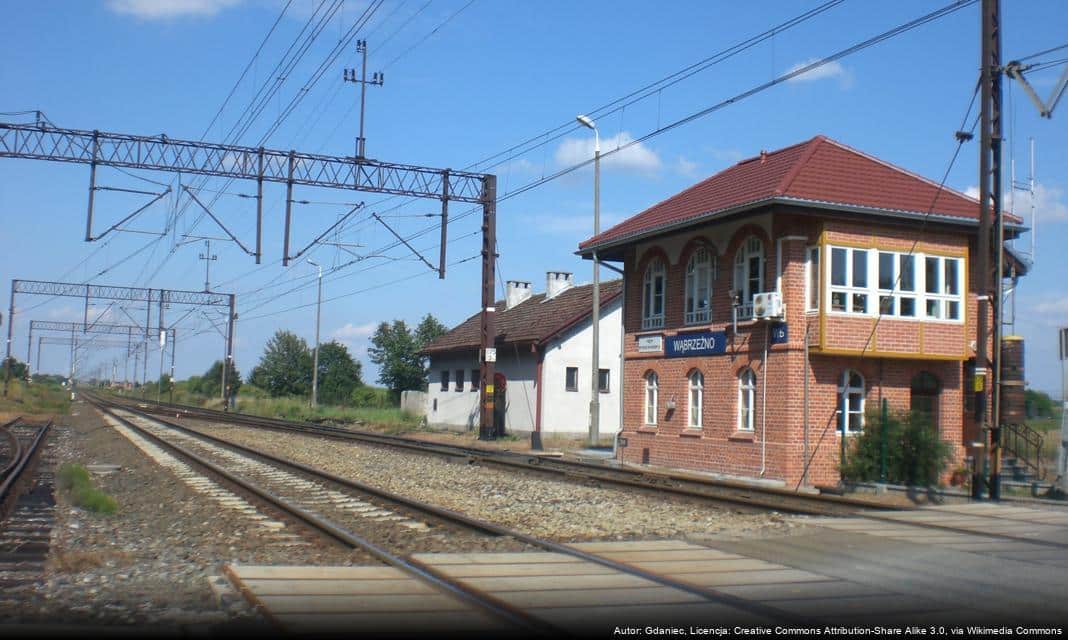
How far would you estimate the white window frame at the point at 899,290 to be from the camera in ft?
67.3

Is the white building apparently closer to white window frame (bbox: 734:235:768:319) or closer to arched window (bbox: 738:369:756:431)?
white window frame (bbox: 734:235:768:319)

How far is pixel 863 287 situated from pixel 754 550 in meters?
11.9

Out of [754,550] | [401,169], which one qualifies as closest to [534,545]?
[754,550]

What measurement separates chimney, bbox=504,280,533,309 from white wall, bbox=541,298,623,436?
9653mm

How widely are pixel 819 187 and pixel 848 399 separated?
181 inches

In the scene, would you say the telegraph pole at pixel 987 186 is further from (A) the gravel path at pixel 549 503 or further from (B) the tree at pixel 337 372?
(B) the tree at pixel 337 372

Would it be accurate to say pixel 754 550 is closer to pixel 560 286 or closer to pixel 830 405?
pixel 830 405

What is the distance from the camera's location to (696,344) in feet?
76.4

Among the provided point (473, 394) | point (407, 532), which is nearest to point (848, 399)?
point (407, 532)

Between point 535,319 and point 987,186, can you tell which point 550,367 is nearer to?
point 535,319

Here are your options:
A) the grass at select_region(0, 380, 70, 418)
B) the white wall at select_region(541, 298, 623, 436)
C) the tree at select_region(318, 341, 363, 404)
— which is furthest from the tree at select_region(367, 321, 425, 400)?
the white wall at select_region(541, 298, 623, 436)

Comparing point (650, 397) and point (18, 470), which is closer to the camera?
point (18, 470)

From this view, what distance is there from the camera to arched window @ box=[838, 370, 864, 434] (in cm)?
2089

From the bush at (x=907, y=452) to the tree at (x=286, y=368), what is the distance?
6711 cm
